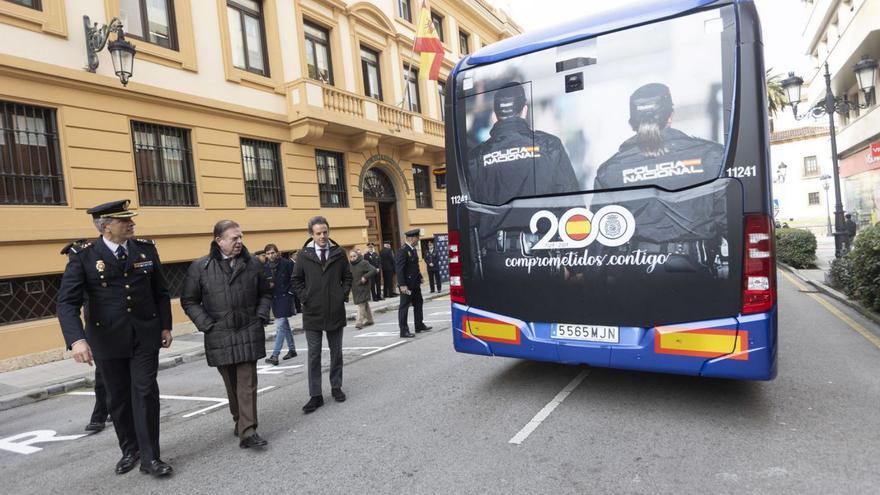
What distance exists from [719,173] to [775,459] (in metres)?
1.96

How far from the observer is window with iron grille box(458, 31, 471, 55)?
23969mm

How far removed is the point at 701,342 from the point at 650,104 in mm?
1849

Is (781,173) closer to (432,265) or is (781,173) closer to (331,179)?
(432,265)

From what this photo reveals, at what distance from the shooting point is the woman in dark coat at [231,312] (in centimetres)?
412

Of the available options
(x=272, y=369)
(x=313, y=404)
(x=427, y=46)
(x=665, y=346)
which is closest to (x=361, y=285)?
(x=272, y=369)

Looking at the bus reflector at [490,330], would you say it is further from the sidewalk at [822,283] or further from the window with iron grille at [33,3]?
the window with iron grille at [33,3]

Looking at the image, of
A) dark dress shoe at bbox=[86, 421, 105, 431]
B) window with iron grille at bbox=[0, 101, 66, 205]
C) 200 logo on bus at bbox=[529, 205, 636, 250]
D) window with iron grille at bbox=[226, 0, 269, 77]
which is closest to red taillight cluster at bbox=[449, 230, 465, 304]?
200 logo on bus at bbox=[529, 205, 636, 250]

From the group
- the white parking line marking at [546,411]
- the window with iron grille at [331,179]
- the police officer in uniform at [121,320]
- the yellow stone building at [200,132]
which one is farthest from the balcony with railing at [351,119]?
the white parking line marking at [546,411]

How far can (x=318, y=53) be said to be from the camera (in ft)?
52.7

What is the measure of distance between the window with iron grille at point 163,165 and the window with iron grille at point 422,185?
30.1 ft

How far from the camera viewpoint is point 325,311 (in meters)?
5.17

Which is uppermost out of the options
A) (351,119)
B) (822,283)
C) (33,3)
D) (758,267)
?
(33,3)

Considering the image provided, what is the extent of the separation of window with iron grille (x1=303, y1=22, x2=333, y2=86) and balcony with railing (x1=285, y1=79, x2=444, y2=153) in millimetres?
1271

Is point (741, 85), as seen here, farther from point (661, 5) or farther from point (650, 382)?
point (650, 382)
